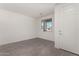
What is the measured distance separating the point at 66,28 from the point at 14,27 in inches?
151

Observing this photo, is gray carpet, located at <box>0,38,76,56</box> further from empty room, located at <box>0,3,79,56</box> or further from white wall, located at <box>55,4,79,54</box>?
white wall, located at <box>55,4,79,54</box>

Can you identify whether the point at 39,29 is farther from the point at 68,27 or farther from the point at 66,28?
the point at 68,27

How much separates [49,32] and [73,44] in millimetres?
3158

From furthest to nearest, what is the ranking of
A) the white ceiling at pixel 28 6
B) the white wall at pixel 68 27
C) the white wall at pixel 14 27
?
the white wall at pixel 14 27
the white ceiling at pixel 28 6
the white wall at pixel 68 27

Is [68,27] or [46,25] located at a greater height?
[46,25]

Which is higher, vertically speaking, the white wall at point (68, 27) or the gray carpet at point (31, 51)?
the white wall at point (68, 27)

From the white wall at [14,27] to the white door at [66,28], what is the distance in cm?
335

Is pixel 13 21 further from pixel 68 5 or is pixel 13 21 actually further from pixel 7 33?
pixel 68 5

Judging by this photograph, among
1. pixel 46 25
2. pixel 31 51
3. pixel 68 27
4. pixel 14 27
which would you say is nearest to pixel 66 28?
pixel 68 27

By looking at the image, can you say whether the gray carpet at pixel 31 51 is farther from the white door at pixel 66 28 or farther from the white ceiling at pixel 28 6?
the white ceiling at pixel 28 6

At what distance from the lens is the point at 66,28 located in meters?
3.54

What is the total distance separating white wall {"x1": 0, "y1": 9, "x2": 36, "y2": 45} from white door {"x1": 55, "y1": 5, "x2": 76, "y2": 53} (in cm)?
335

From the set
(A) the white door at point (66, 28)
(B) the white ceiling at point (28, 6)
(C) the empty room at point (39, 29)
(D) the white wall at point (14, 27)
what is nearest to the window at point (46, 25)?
(C) the empty room at point (39, 29)

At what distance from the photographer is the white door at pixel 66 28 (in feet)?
10.8
